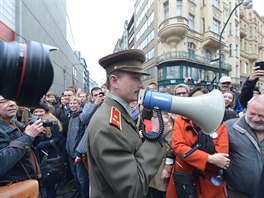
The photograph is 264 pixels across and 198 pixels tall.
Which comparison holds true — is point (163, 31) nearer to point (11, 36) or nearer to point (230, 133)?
point (11, 36)

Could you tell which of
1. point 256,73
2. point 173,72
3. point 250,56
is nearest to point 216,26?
point 173,72

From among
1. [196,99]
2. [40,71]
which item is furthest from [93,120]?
[196,99]

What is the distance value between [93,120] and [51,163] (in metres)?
2.23

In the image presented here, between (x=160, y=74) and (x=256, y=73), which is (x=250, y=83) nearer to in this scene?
(x=256, y=73)

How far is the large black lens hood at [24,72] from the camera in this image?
87 cm

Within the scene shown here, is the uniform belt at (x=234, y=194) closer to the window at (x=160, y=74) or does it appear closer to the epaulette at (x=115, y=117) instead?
the epaulette at (x=115, y=117)

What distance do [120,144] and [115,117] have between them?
203 millimetres

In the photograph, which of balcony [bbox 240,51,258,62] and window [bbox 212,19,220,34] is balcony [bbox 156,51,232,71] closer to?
window [bbox 212,19,220,34]

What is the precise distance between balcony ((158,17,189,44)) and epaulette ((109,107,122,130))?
24040mm

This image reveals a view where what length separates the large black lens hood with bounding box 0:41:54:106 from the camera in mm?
867

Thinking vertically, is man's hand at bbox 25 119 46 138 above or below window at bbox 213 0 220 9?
below

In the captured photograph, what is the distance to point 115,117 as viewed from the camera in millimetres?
1449

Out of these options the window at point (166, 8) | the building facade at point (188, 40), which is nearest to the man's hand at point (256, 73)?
the building facade at point (188, 40)

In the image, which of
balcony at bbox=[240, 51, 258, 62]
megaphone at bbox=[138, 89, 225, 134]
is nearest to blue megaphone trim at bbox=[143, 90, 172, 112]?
megaphone at bbox=[138, 89, 225, 134]
